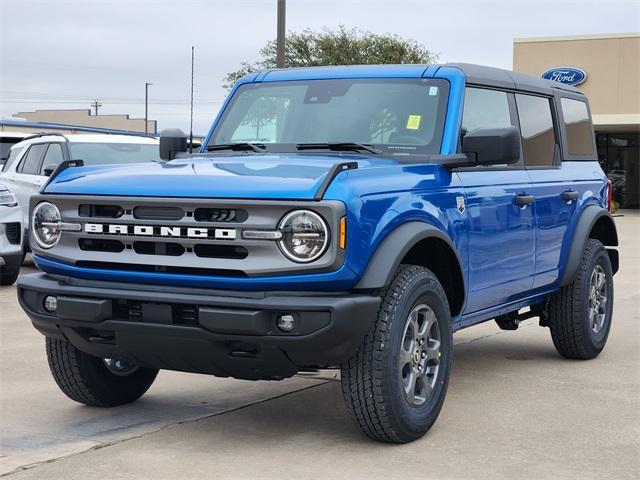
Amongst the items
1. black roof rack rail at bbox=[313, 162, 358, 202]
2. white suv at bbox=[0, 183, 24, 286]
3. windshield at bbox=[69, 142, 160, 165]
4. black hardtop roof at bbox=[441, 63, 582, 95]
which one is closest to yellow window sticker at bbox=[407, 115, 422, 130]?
black hardtop roof at bbox=[441, 63, 582, 95]

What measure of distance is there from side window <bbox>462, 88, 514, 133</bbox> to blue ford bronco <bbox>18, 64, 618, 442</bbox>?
0.02 meters

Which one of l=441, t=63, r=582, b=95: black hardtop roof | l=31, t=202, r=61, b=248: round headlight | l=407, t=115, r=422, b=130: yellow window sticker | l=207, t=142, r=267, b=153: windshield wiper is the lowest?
l=31, t=202, r=61, b=248: round headlight

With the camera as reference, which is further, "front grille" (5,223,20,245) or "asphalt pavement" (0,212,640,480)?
"front grille" (5,223,20,245)

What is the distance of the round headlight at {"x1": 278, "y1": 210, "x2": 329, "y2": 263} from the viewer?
468 cm

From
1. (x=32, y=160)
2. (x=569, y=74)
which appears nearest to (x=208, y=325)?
(x=32, y=160)

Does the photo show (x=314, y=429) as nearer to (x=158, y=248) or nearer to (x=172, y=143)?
(x=158, y=248)

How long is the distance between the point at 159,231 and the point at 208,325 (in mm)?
555

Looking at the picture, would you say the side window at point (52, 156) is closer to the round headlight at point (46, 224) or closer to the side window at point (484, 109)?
the side window at point (484, 109)

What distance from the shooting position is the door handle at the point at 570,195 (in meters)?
7.29

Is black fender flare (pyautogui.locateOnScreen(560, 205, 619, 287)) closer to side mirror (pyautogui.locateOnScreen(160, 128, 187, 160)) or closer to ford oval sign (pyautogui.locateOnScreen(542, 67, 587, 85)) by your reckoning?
side mirror (pyautogui.locateOnScreen(160, 128, 187, 160))

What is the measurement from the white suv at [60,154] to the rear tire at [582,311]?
7.06 meters

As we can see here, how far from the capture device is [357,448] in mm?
5160

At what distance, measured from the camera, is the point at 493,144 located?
5688 millimetres

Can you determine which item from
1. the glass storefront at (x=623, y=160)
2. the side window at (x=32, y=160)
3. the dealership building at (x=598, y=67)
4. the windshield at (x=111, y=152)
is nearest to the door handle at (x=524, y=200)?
the windshield at (x=111, y=152)
